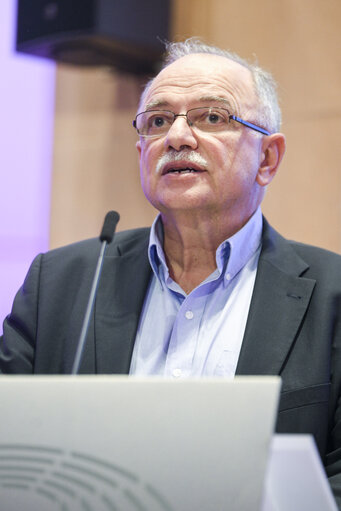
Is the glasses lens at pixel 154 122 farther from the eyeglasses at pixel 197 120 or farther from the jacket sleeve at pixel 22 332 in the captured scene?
the jacket sleeve at pixel 22 332

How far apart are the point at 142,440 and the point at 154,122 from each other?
4.00ft

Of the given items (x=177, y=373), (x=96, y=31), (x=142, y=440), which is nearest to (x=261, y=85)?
(x=177, y=373)

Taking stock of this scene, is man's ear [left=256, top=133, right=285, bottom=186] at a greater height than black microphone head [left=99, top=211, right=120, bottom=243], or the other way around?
man's ear [left=256, top=133, right=285, bottom=186]

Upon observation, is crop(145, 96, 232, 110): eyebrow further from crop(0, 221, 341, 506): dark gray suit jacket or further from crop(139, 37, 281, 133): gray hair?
crop(0, 221, 341, 506): dark gray suit jacket

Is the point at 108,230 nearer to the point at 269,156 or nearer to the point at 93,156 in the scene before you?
the point at 269,156

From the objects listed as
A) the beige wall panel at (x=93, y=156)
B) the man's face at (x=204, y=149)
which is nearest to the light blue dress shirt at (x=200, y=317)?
the man's face at (x=204, y=149)

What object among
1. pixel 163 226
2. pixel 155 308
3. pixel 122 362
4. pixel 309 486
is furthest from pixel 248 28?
pixel 309 486

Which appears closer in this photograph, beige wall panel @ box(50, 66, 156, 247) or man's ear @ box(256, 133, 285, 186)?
man's ear @ box(256, 133, 285, 186)

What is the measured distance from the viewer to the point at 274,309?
1.64 metres

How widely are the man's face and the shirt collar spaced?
5cm

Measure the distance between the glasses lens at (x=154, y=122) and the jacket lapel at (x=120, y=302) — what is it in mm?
309

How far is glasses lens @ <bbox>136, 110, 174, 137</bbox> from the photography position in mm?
1832

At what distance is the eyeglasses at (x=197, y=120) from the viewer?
179cm

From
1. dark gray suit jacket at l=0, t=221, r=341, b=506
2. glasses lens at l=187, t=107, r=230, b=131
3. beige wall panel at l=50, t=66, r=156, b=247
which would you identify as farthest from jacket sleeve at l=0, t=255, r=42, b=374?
beige wall panel at l=50, t=66, r=156, b=247
